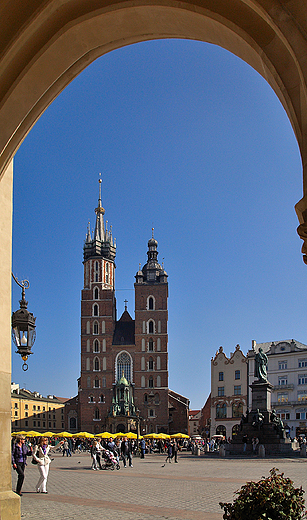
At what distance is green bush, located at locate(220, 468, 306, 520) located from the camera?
5.21m

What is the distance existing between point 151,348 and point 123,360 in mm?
4900

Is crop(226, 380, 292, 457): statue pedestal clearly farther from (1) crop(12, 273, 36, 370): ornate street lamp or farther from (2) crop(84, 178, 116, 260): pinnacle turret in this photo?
(2) crop(84, 178, 116, 260): pinnacle turret

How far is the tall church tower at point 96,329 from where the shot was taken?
8362 centimetres

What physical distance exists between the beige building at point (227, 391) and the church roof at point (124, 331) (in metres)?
20.9

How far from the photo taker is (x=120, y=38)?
17.0 feet

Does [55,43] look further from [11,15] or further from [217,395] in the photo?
[217,395]

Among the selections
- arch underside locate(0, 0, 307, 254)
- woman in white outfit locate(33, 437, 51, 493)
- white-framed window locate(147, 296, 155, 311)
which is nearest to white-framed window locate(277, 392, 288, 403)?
white-framed window locate(147, 296, 155, 311)

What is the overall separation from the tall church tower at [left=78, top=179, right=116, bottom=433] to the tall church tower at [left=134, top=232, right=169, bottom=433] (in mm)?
4634

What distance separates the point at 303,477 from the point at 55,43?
1587 centimetres

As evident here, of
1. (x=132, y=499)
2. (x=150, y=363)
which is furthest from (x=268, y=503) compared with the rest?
(x=150, y=363)

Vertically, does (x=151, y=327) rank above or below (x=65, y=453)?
above

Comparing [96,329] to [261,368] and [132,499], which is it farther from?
[132,499]

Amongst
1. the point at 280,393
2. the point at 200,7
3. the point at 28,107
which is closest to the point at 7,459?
the point at 28,107

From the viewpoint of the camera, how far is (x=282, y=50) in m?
3.87
